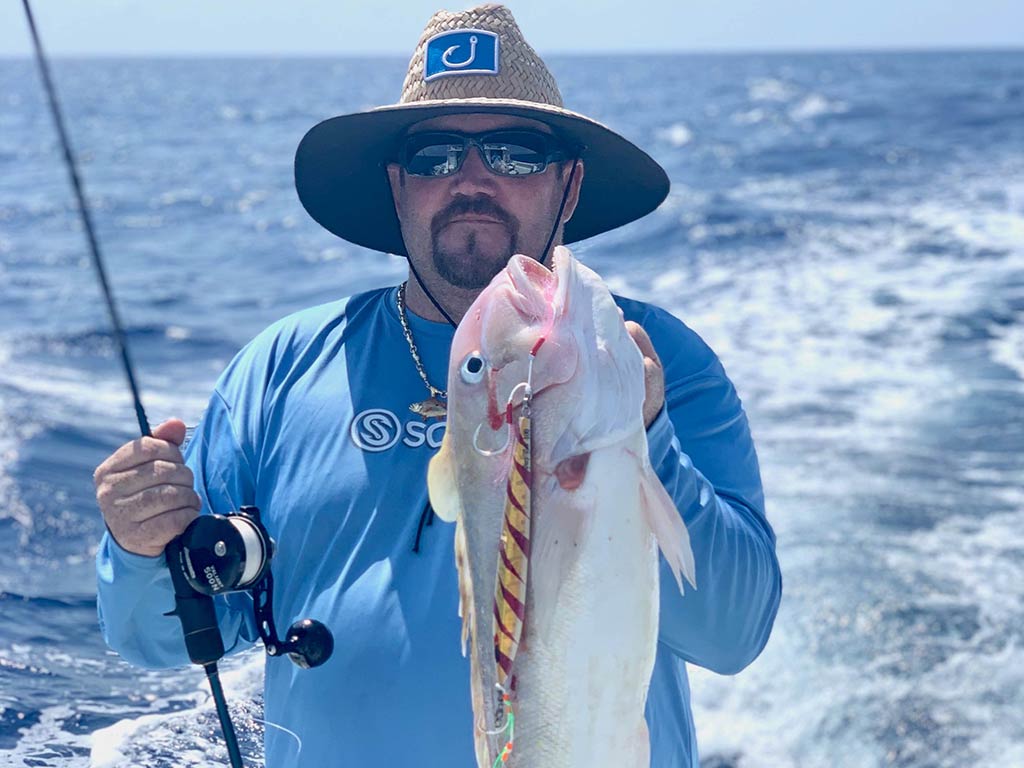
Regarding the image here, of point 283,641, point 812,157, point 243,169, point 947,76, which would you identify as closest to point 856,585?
point 283,641

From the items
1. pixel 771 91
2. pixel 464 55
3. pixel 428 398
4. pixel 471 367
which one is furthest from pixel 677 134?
pixel 471 367

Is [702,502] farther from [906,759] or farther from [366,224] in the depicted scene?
[906,759]

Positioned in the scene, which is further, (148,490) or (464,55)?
(464,55)

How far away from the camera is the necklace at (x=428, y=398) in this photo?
2354mm

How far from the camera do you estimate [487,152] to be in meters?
2.47

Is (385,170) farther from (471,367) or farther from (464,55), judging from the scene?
(471,367)

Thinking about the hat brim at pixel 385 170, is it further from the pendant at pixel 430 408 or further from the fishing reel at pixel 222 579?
the fishing reel at pixel 222 579

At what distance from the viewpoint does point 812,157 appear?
979 inches

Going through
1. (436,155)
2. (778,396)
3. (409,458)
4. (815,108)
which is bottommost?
(815,108)

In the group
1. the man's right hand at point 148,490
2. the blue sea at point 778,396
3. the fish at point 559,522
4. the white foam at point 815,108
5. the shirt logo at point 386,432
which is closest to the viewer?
the fish at point 559,522

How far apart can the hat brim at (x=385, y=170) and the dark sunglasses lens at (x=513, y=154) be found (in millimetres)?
52

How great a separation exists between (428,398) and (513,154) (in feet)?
1.79

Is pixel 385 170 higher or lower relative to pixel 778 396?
higher

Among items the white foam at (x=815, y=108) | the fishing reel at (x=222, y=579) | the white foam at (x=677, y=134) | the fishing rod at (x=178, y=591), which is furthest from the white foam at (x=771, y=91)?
the fishing reel at (x=222, y=579)
